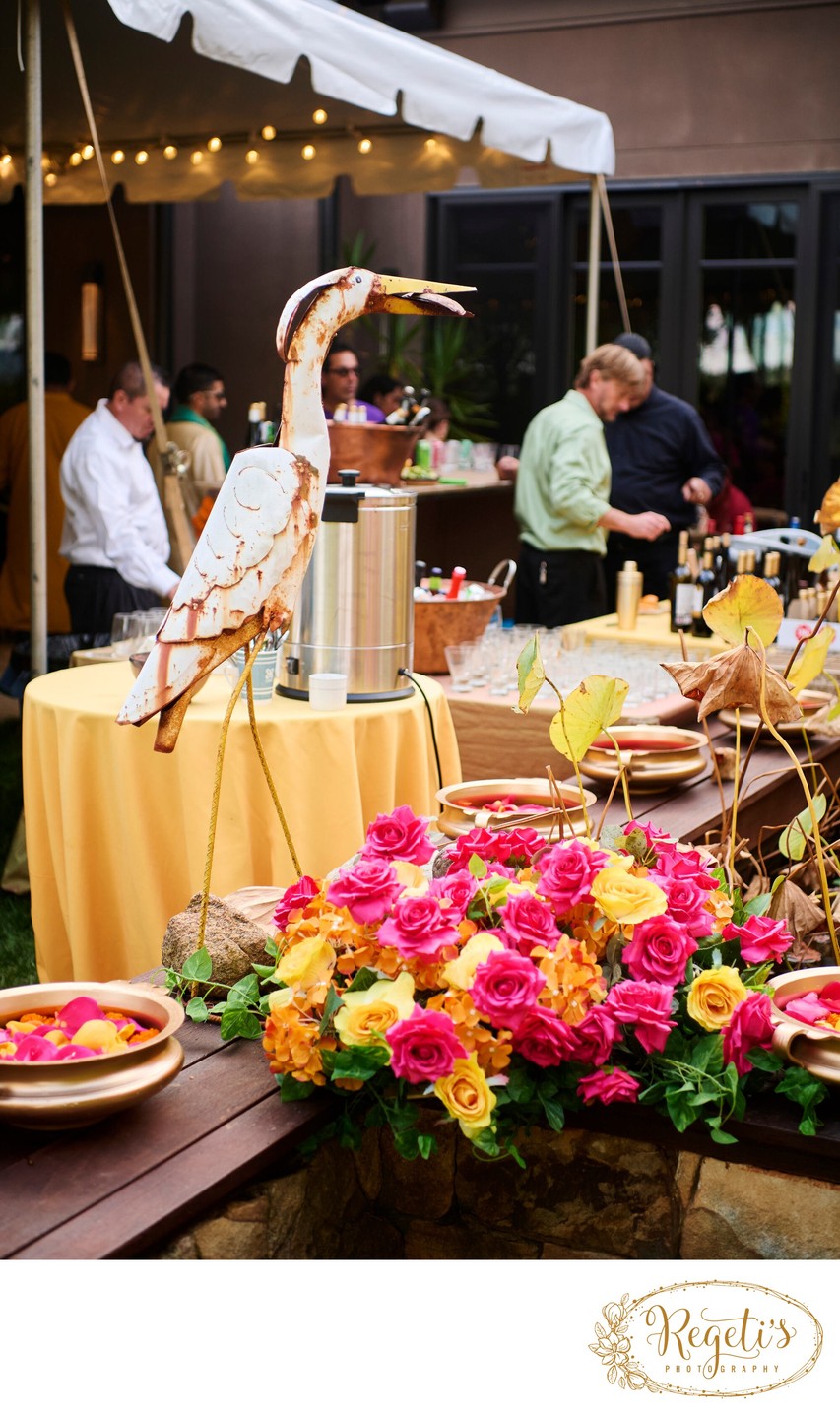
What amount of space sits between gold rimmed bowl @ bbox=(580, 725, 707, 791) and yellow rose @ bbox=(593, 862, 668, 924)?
3.55 feet

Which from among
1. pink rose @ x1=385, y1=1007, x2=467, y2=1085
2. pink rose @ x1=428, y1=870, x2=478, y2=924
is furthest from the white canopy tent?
pink rose @ x1=385, y1=1007, x2=467, y2=1085

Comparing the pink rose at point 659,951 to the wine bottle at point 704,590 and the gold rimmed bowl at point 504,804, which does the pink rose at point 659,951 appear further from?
the wine bottle at point 704,590

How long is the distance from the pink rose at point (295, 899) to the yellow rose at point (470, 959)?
0.67 feet

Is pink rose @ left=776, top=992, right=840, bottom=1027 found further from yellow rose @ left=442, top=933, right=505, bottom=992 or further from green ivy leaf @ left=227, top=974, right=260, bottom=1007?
green ivy leaf @ left=227, top=974, right=260, bottom=1007

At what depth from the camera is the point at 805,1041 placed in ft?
4.33

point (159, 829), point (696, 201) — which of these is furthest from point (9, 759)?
point (696, 201)

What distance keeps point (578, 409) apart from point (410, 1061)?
429cm

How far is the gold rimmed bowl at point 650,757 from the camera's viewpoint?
253 cm

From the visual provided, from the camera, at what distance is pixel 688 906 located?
1.38 m

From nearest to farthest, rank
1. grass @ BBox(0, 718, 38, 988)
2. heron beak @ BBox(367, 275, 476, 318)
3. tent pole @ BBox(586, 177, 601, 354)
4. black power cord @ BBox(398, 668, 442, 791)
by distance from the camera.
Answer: heron beak @ BBox(367, 275, 476, 318), black power cord @ BBox(398, 668, 442, 791), grass @ BBox(0, 718, 38, 988), tent pole @ BBox(586, 177, 601, 354)

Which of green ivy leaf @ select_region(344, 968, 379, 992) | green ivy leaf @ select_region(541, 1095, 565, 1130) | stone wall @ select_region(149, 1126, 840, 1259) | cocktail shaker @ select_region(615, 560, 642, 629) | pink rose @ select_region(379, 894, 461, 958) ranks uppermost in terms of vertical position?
cocktail shaker @ select_region(615, 560, 642, 629)

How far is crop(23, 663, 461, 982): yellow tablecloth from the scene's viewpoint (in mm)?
2559

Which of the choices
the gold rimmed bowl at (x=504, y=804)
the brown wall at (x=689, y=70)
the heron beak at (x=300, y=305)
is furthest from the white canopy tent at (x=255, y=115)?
the brown wall at (x=689, y=70)

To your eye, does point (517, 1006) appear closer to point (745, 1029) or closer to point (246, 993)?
point (745, 1029)
